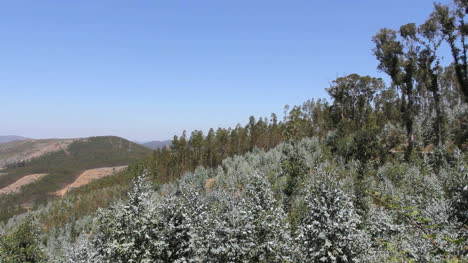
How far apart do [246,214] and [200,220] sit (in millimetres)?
1892

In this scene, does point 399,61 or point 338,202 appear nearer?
point 338,202

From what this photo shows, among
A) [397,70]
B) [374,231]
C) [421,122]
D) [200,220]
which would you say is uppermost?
[397,70]

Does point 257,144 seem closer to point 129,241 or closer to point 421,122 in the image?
point 421,122

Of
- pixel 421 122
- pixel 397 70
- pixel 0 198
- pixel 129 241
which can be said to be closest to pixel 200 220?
pixel 129 241

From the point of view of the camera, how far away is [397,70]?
34.4 meters

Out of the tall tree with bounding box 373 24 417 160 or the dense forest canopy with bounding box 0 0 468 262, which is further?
the tall tree with bounding box 373 24 417 160

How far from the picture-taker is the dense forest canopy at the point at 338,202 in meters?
9.77

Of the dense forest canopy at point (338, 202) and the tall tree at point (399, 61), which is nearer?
the dense forest canopy at point (338, 202)

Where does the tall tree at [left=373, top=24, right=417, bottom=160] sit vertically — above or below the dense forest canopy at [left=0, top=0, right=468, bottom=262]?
above

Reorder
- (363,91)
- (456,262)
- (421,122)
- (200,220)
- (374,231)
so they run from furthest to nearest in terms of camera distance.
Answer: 1. (363,91)
2. (421,122)
3. (374,231)
4. (200,220)
5. (456,262)

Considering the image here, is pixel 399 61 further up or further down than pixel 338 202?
further up

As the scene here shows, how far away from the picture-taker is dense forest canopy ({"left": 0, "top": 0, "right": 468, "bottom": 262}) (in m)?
9.77

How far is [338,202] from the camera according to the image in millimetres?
10062

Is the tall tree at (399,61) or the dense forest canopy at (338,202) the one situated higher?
the tall tree at (399,61)
